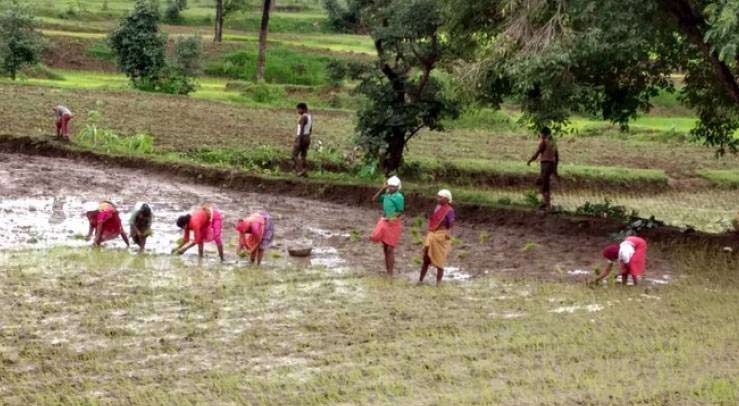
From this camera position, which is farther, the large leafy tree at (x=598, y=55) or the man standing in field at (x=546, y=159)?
the man standing in field at (x=546, y=159)

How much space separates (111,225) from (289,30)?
49.8 metres

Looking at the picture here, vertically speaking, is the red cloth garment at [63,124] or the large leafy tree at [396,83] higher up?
the large leafy tree at [396,83]

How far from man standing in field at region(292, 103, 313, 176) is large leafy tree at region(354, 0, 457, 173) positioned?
1.15 meters

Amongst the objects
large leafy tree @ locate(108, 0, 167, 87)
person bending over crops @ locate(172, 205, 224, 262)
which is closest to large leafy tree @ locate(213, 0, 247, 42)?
large leafy tree @ locate(108, 0, 167, 87)

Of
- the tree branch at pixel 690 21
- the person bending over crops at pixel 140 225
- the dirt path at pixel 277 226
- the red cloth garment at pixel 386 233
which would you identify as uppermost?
the tree branch at pixel 690 21

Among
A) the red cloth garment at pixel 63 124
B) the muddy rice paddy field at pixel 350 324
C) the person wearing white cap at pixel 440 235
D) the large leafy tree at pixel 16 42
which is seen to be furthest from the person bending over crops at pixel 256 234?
the large leafy tree at pixel 16 42

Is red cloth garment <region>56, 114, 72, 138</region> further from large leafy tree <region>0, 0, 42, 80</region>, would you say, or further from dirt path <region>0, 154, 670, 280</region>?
large leafy tree <region>0, 0, 42, 80</region>

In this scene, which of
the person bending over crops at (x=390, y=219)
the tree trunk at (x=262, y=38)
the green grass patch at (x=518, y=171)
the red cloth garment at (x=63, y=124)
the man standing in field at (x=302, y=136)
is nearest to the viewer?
the person bending over crops at (x=390, y=219)

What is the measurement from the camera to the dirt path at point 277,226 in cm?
1692

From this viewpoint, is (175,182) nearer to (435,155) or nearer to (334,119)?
(435,155)

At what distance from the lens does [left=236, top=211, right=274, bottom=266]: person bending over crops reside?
15835mm

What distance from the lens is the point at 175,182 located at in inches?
944

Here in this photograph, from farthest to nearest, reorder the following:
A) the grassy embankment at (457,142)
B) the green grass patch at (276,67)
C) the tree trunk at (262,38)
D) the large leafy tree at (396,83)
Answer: the green grass patch at (276,67) < the tree trunk at (262,38) < the grassy embankment at (457,142) < the large leafy tree at (396,83)

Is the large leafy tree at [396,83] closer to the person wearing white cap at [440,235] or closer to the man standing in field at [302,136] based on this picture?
the man standing in field at [302,136]
